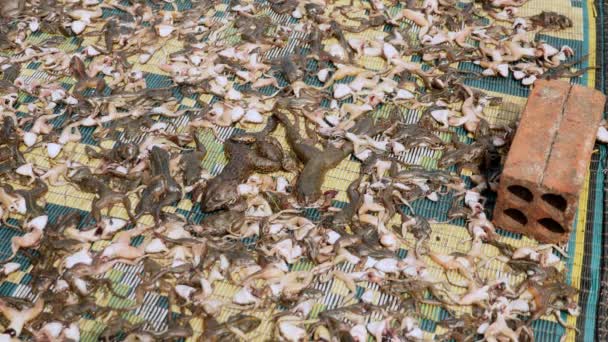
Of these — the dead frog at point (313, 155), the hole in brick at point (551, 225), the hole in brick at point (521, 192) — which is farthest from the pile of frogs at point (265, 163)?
the hole in brick at point (521, 192)

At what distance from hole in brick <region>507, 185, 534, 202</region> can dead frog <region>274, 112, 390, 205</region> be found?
111 centimetres

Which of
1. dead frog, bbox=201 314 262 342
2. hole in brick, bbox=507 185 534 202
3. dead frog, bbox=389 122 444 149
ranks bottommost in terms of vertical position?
dead frog, bbox=201 314 262 342

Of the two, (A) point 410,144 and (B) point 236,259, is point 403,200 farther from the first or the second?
(B) point 236,259

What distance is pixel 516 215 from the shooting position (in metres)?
3.81

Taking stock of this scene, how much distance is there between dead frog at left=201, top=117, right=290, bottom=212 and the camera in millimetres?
3941

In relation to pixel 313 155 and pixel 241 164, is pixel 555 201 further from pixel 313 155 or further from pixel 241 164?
pixel 241 164

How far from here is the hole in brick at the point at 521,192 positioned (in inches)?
142

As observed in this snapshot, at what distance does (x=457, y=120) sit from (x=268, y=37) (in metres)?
1.72

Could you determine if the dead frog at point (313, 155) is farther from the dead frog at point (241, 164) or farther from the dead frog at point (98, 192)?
the dead frog at point (98, 192)

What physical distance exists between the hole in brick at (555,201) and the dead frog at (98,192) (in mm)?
2380

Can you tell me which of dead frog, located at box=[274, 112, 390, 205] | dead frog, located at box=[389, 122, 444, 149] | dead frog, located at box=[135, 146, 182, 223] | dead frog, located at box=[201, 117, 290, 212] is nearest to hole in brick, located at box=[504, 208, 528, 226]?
dead frog, located at box=[389, 122, 444, 149]

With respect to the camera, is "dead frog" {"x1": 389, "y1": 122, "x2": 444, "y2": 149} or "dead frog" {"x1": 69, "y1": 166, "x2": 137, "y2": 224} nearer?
"dead frog" {"x1": 69, "y1": 166, "x2": 137, "y2": 224}

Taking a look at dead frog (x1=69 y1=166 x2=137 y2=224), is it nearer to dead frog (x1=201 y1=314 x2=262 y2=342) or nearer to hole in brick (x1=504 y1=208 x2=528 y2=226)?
dead frog (x1=201 y1=314 x2=262 y2=342)

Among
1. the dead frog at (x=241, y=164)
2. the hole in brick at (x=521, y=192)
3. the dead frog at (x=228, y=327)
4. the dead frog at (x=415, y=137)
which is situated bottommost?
the dead frog at (x=228, y=327)
